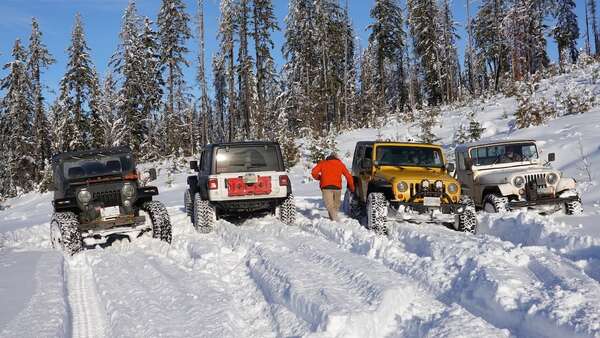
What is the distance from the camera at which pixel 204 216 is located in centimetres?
1060

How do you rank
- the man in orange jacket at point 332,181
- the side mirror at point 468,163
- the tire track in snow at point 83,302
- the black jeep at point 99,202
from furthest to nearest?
the side mirror at point 468,163 < the man in orange jacket at point 332,181 < the black jeep at point 99,202 < the tire track in snow at point 83,302

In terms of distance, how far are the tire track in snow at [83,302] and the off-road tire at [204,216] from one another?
257 cm

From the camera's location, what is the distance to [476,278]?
5.64m

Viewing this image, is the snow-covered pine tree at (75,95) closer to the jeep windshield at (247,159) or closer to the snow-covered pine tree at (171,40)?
the snow-covered pine tree at (171,40)

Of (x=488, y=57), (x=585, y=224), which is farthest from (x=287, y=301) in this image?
(x=488, y=57)

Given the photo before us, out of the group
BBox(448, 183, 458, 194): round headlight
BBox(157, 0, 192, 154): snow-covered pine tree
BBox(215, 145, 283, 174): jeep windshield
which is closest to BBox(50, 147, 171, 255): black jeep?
BBox(215, 145, 283, 174): jeep windshield

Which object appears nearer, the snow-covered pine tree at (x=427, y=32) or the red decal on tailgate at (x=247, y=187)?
the red decal on tailgate at (x=247, y=187)

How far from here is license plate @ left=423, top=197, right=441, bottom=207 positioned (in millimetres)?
9094

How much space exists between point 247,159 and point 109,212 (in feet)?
10.2

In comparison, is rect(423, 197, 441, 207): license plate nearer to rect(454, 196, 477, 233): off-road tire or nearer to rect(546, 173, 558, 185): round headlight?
rect(454, 196, 477, 233): off-road tire

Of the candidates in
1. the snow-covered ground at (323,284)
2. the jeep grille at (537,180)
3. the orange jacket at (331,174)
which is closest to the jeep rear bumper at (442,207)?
the snow-covered ground at (323,284)

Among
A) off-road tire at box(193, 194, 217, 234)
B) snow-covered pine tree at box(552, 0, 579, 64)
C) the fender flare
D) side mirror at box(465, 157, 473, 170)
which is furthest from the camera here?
snow-covered pine tree at box(552, 0, 579, 64)

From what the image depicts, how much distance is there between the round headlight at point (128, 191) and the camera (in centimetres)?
975

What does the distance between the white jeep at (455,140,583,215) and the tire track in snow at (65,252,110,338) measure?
7.33m
